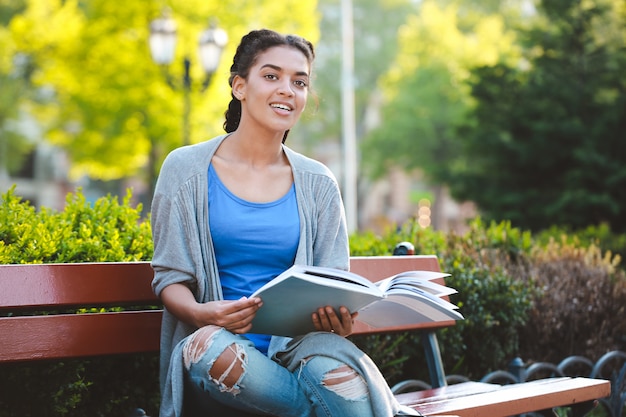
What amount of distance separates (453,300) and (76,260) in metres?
2.51

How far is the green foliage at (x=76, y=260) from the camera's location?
3.56 m

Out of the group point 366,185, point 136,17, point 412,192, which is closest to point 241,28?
point 136,17

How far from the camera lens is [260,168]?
11.1ft

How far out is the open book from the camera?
267cm

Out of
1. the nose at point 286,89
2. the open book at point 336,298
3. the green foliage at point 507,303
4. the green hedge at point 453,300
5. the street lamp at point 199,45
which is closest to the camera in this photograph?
the open book at point 336,298

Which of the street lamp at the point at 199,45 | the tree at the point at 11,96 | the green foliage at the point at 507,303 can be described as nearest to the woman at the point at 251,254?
the green foliage at the point at 507,303

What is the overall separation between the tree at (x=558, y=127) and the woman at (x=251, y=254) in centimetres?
947

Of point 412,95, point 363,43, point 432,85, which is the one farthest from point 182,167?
point 363,43

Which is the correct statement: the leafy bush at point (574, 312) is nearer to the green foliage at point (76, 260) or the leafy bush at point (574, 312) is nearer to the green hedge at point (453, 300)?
the green hedge at point (453, 300)

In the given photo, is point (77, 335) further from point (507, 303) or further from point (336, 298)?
point (507, 303)

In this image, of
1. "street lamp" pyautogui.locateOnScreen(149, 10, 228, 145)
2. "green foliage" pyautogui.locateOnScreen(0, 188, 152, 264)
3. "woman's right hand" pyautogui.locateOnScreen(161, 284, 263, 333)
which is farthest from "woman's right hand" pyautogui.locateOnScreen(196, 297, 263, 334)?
"street lamp" pyautogui.locateOnScreen(149, 10, 228, 145)

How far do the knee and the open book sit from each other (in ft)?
0.54

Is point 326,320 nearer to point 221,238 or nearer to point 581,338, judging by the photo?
point 221,238

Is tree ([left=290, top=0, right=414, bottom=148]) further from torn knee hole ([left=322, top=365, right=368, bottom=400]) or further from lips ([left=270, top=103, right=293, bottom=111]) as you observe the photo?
torn knee hole ([left=322, top=365, right=368, bottom=400])
